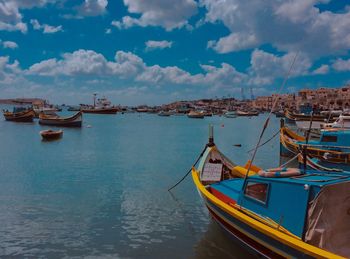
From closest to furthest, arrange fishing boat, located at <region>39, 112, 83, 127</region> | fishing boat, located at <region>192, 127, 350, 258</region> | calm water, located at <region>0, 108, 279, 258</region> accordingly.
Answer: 1. fishing boat, located at <region>192, 127, 350, 258</region>
2. calm water, located at <region>0, 108, 279, 258</region>
3. fishing boat, located at <region>39, 112, 83, 127</region>

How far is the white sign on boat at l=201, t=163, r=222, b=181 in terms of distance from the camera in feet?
49.3

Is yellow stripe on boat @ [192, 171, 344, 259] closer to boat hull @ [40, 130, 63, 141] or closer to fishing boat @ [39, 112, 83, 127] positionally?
boat hull @ [40, 130, 63, 141]

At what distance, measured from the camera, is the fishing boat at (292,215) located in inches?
308

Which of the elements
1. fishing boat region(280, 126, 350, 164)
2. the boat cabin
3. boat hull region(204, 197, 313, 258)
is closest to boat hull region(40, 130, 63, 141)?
fishing boat region(280, 126, 350, 164)

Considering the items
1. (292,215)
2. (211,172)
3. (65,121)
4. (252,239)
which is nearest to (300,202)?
(292,215)

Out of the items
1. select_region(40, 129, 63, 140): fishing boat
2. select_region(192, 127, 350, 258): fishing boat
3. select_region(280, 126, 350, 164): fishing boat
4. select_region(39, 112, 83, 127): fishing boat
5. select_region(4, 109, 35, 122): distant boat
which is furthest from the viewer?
select_region(4, 109, 35, 122): distant boat

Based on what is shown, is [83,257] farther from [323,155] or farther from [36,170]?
[323,155]

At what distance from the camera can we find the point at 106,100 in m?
175

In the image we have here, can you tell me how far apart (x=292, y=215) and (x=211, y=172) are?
6.98 meters

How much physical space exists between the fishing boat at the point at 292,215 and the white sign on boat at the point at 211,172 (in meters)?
4.44

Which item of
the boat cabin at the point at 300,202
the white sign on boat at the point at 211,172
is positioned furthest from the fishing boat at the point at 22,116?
the boat cabin at the point at 300,202

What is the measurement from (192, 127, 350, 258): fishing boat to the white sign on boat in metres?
4.44

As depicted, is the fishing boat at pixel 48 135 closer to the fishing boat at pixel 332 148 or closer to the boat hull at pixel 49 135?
the boat hull at pixel 49 135

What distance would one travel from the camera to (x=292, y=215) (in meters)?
8.34
